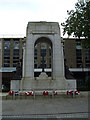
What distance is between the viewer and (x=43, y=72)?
15852 millimetres

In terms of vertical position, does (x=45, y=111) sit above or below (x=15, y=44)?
below

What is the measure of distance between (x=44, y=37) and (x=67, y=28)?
314 centimetres

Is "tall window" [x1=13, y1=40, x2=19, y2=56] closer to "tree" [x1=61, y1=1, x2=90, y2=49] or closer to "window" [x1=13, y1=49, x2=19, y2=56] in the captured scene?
"window" [x1=13, y1=49, x2=19, y2=56]

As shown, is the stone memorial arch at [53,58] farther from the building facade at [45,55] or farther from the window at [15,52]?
the window at [15,52]

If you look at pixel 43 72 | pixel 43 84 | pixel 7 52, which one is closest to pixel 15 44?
pixel 7 52

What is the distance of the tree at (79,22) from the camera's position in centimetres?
1381

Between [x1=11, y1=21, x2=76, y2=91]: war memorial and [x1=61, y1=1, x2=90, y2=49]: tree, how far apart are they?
5.46 feet

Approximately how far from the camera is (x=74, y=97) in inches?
488

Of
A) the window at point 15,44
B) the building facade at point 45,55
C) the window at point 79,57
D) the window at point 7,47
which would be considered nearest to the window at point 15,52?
the building facade at point 45,55

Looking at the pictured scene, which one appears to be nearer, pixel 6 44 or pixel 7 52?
pixel 7 52

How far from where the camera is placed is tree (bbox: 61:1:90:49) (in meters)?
13.8

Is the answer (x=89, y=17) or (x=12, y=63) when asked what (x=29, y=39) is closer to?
(x=89, y=17)

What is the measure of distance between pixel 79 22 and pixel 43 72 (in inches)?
294

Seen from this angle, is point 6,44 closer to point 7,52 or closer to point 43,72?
point 7,52
